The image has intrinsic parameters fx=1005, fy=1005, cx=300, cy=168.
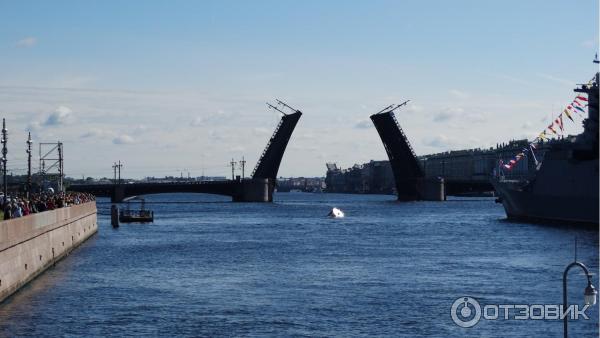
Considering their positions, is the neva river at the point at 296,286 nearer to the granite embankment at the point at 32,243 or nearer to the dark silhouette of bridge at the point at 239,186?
the granite embankment at the point at 32,243

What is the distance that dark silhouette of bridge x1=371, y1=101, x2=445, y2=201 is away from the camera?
85.9 metres

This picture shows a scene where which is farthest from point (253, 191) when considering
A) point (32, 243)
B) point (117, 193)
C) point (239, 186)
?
point (32, 243)

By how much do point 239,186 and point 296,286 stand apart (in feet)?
309

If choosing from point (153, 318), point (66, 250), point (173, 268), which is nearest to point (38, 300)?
point (153, 318)

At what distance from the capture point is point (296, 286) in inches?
1152

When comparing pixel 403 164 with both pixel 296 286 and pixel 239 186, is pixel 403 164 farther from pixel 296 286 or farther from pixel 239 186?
pixel 296 286

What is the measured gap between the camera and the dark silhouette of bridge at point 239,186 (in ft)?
316

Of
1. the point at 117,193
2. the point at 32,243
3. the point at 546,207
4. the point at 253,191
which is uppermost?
the point at 253,191

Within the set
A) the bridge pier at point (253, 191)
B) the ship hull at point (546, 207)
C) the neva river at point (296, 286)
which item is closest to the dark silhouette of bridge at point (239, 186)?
the bridge pier at point (253, 191)

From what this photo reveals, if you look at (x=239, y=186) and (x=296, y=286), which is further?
(x=239, y=186)

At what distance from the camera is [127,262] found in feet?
125

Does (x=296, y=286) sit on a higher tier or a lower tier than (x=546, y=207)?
lower

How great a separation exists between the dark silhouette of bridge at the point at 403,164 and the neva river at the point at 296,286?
3372 centimetres

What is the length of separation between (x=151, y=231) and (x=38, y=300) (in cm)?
3605
